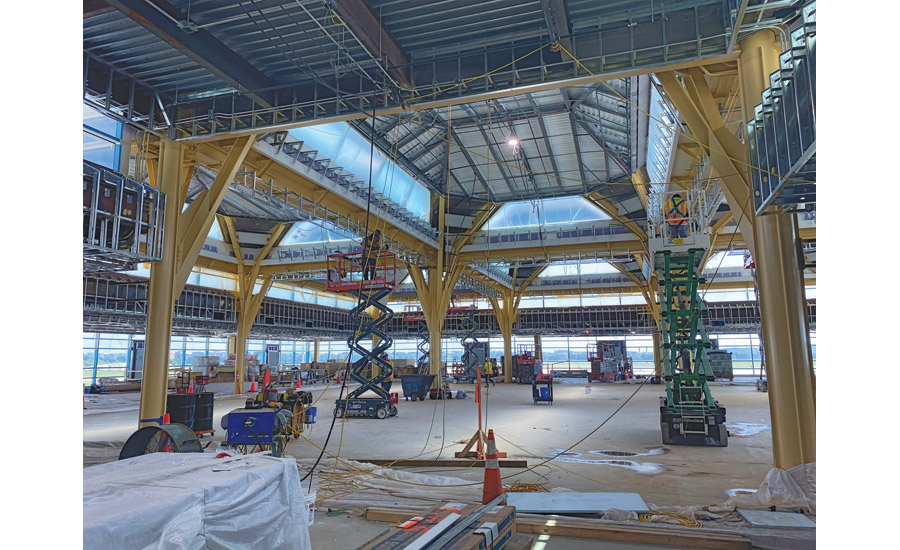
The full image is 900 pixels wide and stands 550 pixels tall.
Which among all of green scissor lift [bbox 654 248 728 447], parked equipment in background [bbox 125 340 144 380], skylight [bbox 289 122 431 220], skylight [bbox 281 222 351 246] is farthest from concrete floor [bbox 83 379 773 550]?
parked equipment in background [bbox 125 340 144 380]

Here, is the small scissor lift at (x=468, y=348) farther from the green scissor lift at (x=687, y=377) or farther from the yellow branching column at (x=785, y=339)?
the yellow branching column at (x=785, y=339)

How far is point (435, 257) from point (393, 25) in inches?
769

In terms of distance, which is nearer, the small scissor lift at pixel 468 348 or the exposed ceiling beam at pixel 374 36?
the exposed ceiling beam at pixel 374 36

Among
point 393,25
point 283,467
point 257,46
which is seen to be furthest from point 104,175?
Answer: point 283,467

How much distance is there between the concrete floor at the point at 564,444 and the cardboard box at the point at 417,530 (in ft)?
3.41

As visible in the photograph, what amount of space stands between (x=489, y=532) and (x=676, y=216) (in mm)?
10655

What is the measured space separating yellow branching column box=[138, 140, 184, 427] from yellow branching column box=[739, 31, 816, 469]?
38.9 feet

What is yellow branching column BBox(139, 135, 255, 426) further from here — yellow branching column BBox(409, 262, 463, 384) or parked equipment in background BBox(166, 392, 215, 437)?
yellow branching column BBox(409, 262, 463, 384)

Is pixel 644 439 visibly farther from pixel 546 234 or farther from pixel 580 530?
pixel 546 234

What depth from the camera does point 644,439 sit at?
14.5 m

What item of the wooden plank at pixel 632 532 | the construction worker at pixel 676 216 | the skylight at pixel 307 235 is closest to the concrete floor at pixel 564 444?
the wooden plank at pixel 632 532

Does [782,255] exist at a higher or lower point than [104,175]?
lower

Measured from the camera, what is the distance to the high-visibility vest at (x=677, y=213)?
13500 mm

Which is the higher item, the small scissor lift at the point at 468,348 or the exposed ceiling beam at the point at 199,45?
the exposed ceiling beam at the point at 199,45
